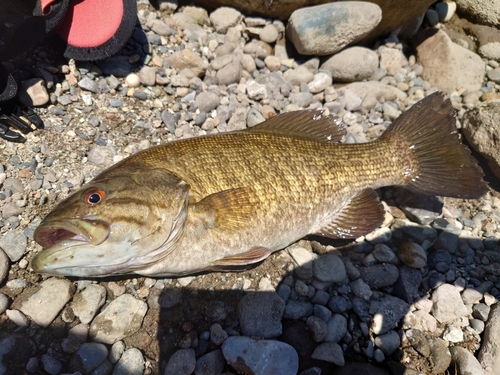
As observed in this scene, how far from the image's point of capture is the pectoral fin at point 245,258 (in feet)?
8.62

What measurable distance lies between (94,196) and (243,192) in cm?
108

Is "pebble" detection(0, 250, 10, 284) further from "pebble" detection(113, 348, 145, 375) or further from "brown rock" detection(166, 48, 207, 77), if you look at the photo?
"brown rock" detection(166, 48, 207, 77)

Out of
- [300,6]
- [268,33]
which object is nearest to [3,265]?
[268,33]

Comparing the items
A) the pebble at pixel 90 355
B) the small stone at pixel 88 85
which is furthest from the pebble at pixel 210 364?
the small stone at pixel 88 85

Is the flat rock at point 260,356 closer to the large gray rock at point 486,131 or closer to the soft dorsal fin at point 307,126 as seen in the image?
the soft dorsal fin at point 307,126

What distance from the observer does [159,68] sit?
13.1 feet

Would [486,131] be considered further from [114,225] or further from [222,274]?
[114,225]

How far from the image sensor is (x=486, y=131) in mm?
3861

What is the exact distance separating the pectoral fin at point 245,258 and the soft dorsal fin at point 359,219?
0.85 metres

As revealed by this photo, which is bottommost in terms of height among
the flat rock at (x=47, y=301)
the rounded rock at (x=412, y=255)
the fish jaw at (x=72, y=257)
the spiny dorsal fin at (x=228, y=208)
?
the rounded rock at (x=412, y=255)

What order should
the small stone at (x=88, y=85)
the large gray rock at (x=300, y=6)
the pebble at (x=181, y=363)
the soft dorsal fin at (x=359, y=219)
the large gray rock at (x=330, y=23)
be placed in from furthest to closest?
the large gray rock at (x=300, y=6) → the large gray rock at (x=330, y=23) → the small stone at (x=88, y=85) → the soft dorsal fin at (x=359, y=219) → the pebble at (x=181, y=363)

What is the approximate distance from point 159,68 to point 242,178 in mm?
2124

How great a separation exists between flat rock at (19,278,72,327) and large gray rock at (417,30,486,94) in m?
5.12

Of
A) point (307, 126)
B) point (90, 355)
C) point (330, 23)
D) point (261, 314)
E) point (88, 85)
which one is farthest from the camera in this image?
point (330, 23)
